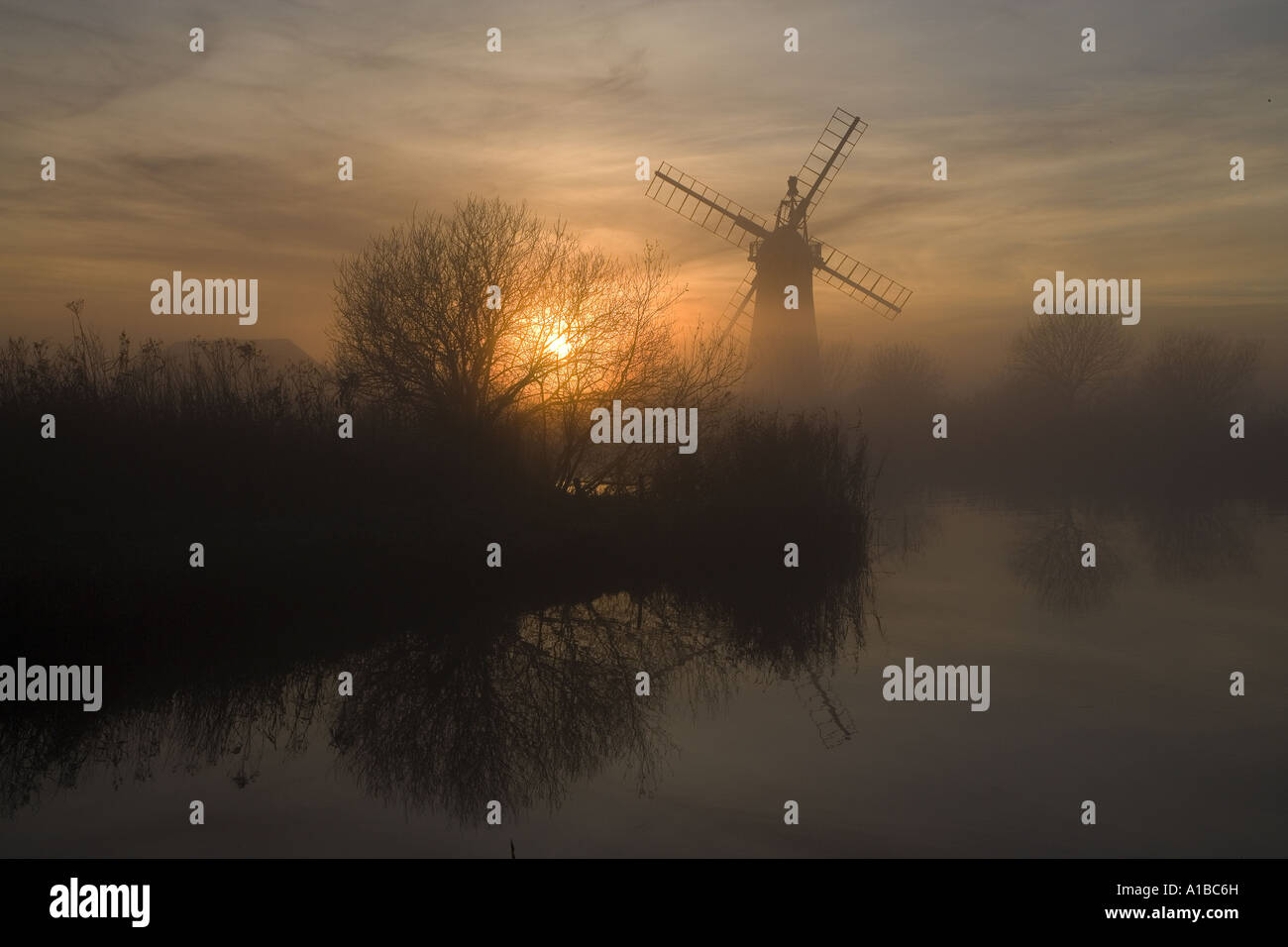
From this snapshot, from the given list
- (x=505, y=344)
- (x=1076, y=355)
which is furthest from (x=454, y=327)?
(x=1076, y=355)

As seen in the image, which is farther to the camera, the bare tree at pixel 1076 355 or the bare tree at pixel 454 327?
the bare tree at pixel 1076 355

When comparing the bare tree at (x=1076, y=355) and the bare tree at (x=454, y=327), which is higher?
the bare tree at (x=1076, y=355)

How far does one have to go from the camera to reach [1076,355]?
5522 cm

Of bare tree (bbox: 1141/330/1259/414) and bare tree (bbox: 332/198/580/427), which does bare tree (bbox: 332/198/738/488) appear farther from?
bare tree (bbox: 1141/330/1259/414)

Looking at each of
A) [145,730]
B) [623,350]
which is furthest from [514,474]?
[145,730]

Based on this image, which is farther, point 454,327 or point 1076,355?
point 1076,355

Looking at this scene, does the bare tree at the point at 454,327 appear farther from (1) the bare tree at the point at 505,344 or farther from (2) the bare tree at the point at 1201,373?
(2) the bare tree at the point at 1201,373

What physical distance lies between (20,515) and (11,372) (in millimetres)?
2198

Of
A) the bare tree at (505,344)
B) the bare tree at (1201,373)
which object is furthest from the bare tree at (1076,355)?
the bare tree at (505,344)

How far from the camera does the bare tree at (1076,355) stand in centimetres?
5522

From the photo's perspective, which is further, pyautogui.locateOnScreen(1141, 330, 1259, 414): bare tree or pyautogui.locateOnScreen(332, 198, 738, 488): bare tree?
pyautogui.locateOnScreen(1141, 330, 1259, 414): bare tree

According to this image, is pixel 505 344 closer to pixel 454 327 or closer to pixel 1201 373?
pixel 454 327

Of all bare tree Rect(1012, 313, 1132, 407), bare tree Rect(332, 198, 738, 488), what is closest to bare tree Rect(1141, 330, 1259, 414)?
bare tree Rect(1012, 313, 1132, 407)

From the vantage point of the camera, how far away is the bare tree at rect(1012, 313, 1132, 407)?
181ft
